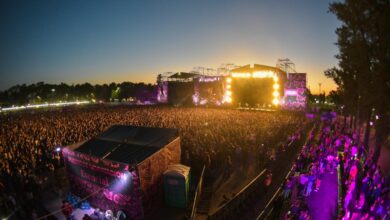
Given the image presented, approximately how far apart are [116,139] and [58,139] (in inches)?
273

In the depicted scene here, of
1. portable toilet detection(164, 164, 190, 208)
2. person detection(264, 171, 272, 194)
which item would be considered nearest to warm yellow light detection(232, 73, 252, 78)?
person detection(264, 171, 272, 194)

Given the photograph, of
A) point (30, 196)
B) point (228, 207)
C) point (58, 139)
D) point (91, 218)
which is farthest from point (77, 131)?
point (228, 207)

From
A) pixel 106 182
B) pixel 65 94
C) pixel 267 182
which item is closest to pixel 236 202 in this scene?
pixel 267 182

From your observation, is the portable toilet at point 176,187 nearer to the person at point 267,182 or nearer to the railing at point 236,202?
the railing at point 236,202

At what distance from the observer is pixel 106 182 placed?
7.50 m

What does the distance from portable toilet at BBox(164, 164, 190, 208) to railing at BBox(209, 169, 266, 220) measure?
1.72 metres

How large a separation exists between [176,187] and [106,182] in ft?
7.86

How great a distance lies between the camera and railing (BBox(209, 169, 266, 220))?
6.27 m

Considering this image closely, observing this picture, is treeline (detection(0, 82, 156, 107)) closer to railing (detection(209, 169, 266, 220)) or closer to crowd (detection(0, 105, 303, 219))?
crowd (detection(0, 105, 303, 219))

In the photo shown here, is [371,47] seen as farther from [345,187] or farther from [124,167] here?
[124,167]

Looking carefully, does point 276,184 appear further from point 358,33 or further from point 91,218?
point 358,33

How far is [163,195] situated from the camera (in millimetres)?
8078

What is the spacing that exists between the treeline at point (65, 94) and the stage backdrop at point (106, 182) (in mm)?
52942

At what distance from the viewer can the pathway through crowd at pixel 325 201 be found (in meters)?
6.53
